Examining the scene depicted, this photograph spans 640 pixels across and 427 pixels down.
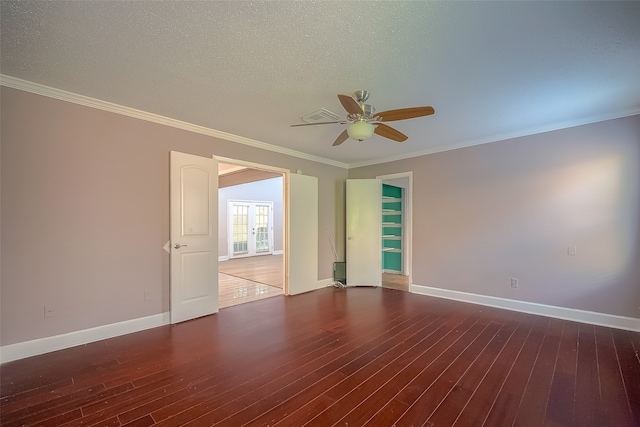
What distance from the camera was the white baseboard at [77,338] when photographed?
95.0 inches

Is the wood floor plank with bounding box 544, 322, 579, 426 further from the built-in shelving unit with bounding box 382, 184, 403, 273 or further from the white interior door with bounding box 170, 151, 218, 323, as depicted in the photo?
the built-in shelving unit with bounding box 382, 184, 403, 273

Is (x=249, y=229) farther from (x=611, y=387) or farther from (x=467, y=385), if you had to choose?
(x=611, y=387)

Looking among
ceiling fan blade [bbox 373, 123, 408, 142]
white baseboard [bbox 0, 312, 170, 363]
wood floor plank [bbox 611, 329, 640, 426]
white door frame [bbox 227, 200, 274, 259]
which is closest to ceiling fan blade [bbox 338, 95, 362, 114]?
ceiling fan blade [bbox 373, 123, 408, 142]

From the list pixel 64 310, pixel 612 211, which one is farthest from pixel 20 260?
pixel 612 211

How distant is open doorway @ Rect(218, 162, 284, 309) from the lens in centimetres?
634

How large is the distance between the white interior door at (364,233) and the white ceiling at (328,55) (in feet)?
7.77

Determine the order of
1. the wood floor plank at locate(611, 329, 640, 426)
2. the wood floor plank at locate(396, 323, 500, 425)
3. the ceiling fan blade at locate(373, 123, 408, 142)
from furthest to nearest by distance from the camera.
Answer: the ceiling fan blade at locate(373, 123, 408, 142) → the wood floor plank at locate(611, 329, 640, 426) → the wood floor plank at locate(396, 323, 500, 425)

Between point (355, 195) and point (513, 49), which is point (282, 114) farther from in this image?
point (355, 195)

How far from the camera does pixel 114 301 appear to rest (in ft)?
9.71

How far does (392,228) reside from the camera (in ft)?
22.9

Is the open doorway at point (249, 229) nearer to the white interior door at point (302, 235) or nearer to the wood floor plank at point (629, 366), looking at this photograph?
the white interior door at point (302, 235)

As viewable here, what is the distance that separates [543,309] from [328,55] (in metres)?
4.21

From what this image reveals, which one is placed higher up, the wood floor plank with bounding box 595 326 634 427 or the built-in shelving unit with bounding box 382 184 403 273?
the built-in shelving unit with bounding box 382 184 403 273

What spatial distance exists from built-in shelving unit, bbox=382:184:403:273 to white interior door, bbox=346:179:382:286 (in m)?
1.44
